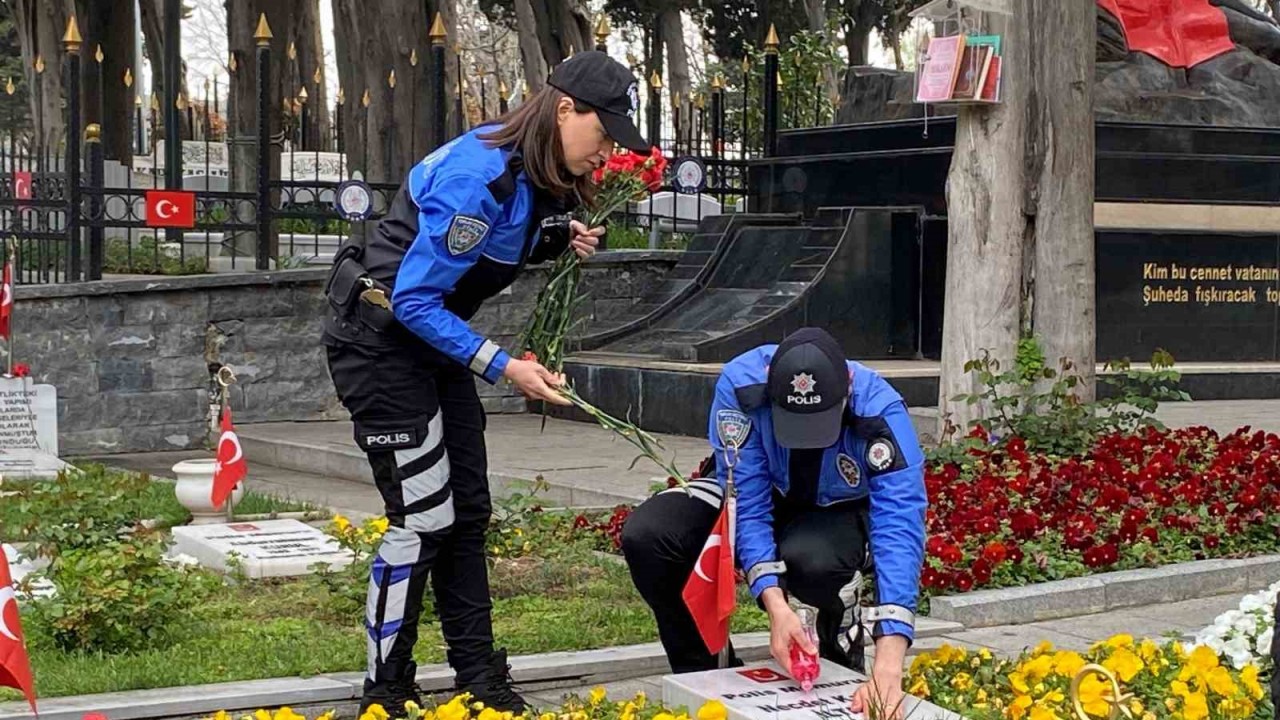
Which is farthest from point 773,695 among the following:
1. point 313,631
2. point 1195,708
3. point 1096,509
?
point 1096,509

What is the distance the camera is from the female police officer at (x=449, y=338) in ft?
14.6

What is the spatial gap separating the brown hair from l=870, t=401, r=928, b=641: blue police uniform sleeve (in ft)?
3.20

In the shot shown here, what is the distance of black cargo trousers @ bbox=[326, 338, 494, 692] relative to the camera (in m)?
4.60

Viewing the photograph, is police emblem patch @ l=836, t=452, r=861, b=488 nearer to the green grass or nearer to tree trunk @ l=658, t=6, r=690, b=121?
the green grass

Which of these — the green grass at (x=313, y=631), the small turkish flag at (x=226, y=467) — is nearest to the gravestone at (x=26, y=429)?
the small turkish flag at (x=226, y=467)

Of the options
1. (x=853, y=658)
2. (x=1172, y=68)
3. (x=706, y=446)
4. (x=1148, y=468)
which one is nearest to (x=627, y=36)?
(x=1172, y=68)

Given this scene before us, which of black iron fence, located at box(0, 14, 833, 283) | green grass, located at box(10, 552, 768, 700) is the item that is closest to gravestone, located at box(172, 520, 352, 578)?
green grass, located at box(10, 552, 768, 700)

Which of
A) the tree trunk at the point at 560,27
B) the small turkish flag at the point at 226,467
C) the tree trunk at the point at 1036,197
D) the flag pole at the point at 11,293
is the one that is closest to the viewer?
the small turkish flag at the point at 226,467

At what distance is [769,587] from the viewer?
4.42 m

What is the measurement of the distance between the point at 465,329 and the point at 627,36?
39.1 metres

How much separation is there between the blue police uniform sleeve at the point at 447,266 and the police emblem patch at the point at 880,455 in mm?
890

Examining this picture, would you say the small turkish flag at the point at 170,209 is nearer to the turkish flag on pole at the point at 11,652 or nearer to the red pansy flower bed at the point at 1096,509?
the red pansy flower bed at the point at 1096,509

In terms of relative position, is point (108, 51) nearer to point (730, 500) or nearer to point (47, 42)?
point (47, 42)

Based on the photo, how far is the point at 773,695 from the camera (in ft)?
13.8
